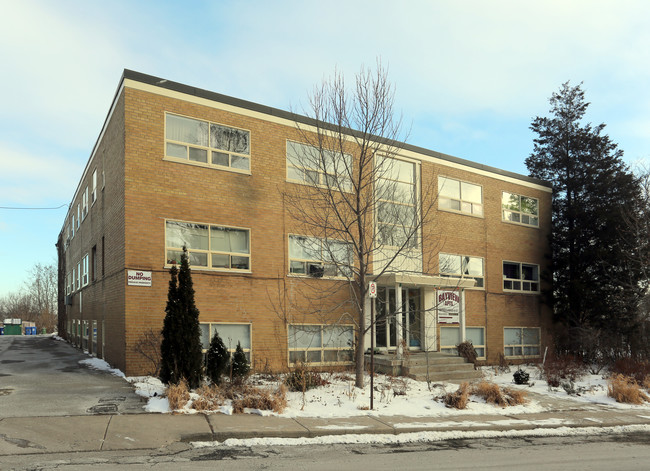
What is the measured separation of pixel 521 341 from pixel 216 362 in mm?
15573

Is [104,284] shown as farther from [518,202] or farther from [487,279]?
[518,202]

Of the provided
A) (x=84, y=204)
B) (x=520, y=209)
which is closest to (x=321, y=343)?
(x=520, y=209)

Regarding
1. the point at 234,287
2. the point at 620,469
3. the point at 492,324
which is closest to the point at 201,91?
the point at 234,287

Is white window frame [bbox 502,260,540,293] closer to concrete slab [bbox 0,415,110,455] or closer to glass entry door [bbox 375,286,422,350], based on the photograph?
glass entry door [bbox 375,286,422,350]

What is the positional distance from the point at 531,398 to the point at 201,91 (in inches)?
473

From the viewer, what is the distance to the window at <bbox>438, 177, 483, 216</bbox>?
67.4 ft

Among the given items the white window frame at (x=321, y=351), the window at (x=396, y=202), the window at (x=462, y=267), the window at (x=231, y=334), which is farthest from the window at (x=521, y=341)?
the window at (x=231, y=334)

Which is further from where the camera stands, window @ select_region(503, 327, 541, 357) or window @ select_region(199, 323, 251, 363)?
window @ select_region(503, 327, 541, 357)

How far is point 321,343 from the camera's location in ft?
54.4

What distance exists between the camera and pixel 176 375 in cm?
1070

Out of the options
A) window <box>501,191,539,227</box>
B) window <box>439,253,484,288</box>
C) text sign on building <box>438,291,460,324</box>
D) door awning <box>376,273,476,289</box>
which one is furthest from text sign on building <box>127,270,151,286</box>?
window <box>501,191,539,227</box>

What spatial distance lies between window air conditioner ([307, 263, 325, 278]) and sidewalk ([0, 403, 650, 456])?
22.6 feet

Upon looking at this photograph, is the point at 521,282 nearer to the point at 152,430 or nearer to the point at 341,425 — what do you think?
the point at 341,425

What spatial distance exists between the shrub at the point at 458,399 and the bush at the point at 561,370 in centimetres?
501
